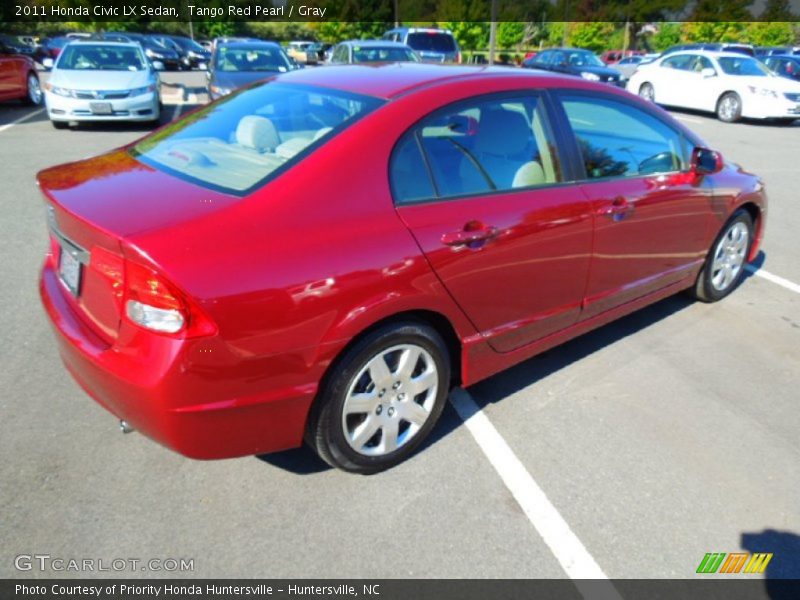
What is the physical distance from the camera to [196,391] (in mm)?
2229

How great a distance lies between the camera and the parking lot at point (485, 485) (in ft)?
8.04

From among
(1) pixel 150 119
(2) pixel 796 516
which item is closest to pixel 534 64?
(1) pixel 150 119

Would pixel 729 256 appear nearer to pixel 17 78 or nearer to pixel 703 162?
pixel 703 162

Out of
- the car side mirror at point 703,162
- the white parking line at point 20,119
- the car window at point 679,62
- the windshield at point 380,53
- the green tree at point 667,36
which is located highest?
the green tree at point 667,36

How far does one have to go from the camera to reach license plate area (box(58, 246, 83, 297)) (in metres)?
2.57

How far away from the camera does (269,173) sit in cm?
255

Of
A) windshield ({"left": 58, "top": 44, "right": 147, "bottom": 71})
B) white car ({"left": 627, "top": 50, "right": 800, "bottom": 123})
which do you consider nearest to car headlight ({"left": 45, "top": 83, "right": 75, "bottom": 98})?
windshield ({"left": 58, "top": 44, "right": 147, "bottom": 71})

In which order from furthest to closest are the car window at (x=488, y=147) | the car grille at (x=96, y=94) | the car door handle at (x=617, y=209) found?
the car grille at (x=96, y=94), the car door handle at (x=617, y=209), the car window at (x=488, y=147)

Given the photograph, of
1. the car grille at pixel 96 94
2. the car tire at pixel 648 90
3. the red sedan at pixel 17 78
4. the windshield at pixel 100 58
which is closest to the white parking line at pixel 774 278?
the car grille at pixel 96 94

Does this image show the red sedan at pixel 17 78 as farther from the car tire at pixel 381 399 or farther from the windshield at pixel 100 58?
the car tire at pixel 381 399

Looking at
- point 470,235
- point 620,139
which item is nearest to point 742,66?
point 620,139

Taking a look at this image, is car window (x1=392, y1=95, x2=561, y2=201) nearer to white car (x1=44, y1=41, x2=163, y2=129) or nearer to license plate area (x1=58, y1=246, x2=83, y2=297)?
license plate area (x1=58, y1=246, x2=83, y2=297)

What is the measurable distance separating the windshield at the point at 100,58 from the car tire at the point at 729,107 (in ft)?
44.6

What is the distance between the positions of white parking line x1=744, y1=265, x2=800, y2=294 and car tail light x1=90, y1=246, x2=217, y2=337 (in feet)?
16.1
